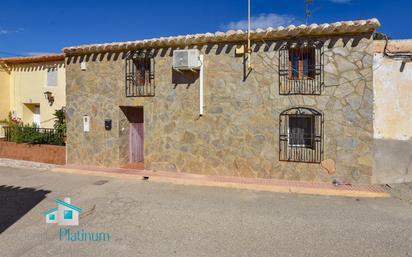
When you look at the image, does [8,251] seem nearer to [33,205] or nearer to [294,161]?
[33,205]

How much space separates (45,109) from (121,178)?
24.5ft

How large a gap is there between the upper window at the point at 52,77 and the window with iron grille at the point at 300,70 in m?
10.7

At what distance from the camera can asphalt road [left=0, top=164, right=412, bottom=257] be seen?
406cm

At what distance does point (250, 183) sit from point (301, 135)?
6.94 ft

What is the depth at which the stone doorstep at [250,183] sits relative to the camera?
6.76 m

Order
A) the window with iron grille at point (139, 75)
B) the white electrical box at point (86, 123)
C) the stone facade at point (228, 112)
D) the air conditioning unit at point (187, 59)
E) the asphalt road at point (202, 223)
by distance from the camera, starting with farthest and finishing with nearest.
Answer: the white electrical box at point (86, 123) → the window with iron grille at point (139, 75) → the air conditioning unit at point (187, 59) → the stone facade at point (228, 112) → the asphalt road at point (202, 223)

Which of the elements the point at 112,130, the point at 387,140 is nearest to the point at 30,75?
the point at 112,130

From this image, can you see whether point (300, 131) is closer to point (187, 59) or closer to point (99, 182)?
point (187, 59)

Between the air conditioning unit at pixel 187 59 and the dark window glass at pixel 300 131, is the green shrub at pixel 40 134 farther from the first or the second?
the dark window glass at pixel 300 131

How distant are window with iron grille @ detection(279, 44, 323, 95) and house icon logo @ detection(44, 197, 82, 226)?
600cm

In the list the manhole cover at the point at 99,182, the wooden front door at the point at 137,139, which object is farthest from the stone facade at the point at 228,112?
the manhole cover at the point at 99,182

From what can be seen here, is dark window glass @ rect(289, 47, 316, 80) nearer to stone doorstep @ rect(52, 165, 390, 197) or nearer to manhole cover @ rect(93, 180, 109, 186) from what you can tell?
stone doorstep @ rect(52, 165, 390, 197)

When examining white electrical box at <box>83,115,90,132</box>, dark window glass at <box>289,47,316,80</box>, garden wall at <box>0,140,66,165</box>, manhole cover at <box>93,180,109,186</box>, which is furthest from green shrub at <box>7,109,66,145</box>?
dark window glass at <box>289,47,316,80</box>

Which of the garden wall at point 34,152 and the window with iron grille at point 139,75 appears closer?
the window with iron grille at point 139,75
